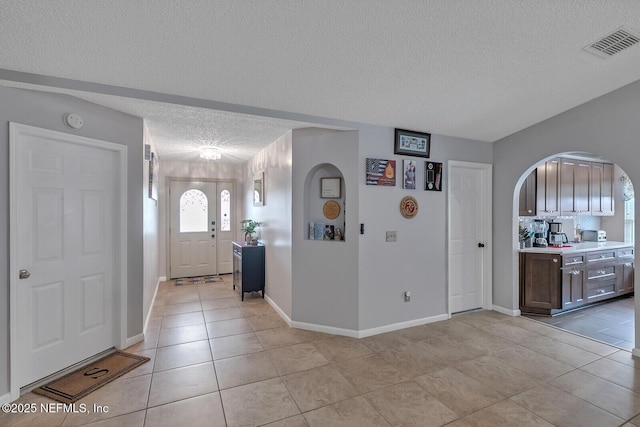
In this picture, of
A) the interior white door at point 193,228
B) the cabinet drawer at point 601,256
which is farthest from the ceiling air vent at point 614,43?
the interior white door at point 193,228

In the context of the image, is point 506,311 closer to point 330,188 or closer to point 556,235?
point 556,235

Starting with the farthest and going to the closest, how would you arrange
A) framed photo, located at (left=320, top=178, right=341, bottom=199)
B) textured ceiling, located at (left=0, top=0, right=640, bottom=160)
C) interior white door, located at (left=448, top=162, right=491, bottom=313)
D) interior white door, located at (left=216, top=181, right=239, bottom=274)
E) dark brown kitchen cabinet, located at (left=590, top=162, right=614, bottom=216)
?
interior white door, located at (left=216, top=181, right=239, bottom=274)
dark brown kitchen cabinet, located at (left=590, top=162, right=614, bottom=216)
interior white door, located at (left=448, top=162, right=491, bottom=313)
framed photo, located at (left=320, top=178, right=341, bottom=199)
textured ceiling, located at (left=0, top=0, right=640, bottom=160)

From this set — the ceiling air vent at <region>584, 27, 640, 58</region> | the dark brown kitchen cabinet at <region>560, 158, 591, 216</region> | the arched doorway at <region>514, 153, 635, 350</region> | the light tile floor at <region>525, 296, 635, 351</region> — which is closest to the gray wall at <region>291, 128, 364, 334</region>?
the ceiling air vent at <region>584, 27, 640, 58</region>

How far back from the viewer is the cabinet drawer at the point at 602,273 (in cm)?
Answer: 425

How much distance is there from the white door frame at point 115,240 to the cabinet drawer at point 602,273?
5.92 m

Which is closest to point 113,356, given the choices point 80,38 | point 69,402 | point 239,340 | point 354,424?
point 69,402

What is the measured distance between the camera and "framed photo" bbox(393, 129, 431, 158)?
3506 millimetres

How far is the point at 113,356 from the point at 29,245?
4.16ft

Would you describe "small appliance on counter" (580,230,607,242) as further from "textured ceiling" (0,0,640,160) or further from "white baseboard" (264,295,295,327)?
"white baseboard" (264,295,295,327)

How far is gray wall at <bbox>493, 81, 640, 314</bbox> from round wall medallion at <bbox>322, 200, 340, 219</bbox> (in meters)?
2.34

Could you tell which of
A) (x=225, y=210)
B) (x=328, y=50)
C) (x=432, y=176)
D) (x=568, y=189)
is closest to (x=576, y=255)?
(x=568, y=189)

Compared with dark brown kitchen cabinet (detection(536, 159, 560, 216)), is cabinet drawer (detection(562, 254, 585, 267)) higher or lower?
lower

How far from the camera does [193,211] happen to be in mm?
6113

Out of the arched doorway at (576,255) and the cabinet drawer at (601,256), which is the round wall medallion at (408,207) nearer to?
the arched doorway at (576,255)
